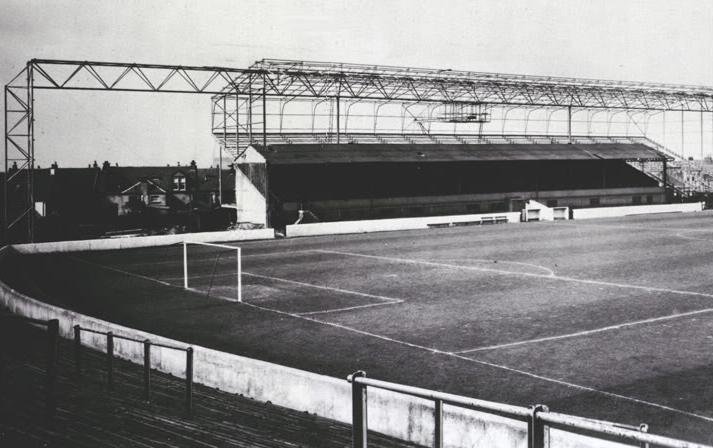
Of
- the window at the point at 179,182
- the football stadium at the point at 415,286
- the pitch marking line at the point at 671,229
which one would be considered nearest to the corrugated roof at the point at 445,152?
the football stadium at the point at 415,286

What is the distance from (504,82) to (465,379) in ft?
137

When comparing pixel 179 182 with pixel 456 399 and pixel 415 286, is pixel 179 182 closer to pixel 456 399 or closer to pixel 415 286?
pixel 415 286

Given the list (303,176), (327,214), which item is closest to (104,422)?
(327,214)

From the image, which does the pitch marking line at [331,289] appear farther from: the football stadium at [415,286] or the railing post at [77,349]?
the railing post at [77,349]

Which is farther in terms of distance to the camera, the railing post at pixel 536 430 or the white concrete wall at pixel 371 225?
the white concrete wall at pixel 371 225

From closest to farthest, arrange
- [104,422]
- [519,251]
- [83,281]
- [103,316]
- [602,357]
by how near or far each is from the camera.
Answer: [104,422] < [602,357] < [103,316] < [83,281] < [519,251]

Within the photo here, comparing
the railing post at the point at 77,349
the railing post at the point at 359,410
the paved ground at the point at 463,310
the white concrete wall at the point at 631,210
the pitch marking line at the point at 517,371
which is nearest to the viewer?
the railing post at the point at 359,410

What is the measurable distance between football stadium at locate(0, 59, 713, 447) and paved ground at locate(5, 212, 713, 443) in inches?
3.3

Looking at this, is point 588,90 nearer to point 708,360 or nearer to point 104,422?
point 708,360

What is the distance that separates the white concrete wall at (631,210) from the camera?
52.0 m

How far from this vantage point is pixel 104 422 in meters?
8.83

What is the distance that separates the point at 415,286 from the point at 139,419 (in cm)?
1492

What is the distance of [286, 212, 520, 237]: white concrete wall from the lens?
41938 mm

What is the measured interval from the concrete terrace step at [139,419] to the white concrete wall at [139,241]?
23719mm
